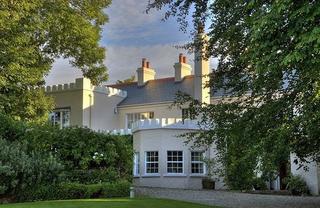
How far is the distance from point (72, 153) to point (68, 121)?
18.1 m

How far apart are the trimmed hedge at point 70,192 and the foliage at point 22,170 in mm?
387

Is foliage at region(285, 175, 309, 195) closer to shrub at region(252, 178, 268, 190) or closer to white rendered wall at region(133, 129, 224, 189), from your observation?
shrub at region(252, 178, 268, 190)

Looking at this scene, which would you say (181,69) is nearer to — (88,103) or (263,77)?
(88,103)

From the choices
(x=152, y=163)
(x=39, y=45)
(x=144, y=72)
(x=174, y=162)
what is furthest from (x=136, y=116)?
(x=39, y=45)

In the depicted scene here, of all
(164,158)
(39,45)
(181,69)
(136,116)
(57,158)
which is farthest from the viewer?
(136,116)

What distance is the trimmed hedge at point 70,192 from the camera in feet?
58.0

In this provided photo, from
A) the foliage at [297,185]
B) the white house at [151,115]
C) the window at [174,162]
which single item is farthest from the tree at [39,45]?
the foliage at [297,185]

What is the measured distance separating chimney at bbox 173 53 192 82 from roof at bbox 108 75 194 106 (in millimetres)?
411

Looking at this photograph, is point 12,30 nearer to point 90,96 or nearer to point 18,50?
point 18,50

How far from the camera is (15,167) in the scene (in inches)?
699

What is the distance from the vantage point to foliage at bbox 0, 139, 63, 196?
17578 millimetres

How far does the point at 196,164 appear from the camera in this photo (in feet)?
102

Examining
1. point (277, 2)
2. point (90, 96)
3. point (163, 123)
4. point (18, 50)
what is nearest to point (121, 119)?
point (90, 96)

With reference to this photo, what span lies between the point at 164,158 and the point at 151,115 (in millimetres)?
8242
